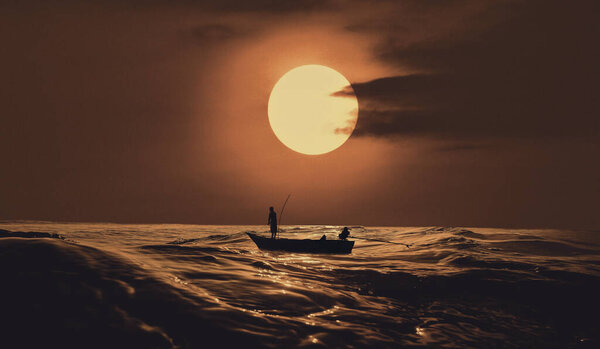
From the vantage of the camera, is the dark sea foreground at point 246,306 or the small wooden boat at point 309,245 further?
the small wooden boat at point 309,245

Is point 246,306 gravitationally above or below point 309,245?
below

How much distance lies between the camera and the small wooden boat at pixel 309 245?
32125 mm

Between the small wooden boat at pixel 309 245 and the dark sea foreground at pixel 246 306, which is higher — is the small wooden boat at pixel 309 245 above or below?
above

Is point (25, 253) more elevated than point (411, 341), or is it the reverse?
point (25, 253)

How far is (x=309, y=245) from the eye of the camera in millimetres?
32688

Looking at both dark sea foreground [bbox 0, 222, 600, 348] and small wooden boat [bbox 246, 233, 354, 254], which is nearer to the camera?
dark sea foreground [bbox 0, 222, 600, 348]

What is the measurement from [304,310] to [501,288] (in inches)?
368

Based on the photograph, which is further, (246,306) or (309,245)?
(309,245)

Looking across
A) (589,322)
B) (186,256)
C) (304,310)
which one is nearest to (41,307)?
(304,310)

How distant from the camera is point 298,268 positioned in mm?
17625

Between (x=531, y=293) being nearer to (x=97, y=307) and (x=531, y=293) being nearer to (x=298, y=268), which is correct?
(x=298, y=268)

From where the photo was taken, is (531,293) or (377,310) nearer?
(377,310)

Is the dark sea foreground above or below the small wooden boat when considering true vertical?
below

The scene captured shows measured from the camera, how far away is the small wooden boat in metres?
32.1
